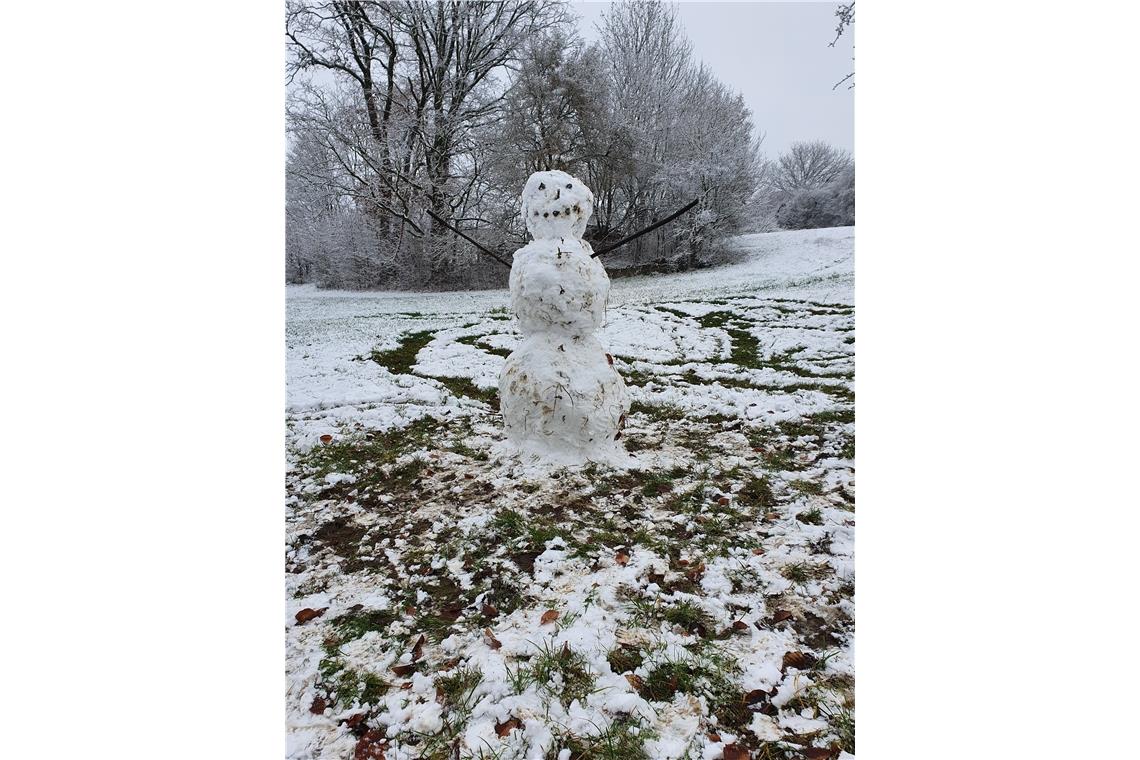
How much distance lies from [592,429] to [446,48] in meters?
9.42

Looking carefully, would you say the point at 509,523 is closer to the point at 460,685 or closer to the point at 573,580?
the point at 573,580

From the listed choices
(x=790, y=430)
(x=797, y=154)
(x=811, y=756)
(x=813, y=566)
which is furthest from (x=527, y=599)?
(x=797, y=154)

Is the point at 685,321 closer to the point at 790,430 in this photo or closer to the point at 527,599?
the point at 790,430

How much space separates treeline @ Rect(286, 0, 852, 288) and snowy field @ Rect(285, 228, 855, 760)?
5469 mm

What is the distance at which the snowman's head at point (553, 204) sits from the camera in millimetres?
2975

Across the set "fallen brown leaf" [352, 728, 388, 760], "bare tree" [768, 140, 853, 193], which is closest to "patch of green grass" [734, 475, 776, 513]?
"fallen brown leaf" [352, 728, 388, 760]

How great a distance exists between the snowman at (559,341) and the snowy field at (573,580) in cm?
23

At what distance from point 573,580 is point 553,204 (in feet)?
6.42

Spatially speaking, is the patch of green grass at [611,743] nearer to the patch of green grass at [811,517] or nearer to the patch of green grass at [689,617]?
the patch of green grass at [689,617]

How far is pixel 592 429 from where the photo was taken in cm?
311

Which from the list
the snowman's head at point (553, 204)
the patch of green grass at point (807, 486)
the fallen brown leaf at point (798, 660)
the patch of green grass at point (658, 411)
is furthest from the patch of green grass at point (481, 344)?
the fallen brown leaf at point (798, 660)

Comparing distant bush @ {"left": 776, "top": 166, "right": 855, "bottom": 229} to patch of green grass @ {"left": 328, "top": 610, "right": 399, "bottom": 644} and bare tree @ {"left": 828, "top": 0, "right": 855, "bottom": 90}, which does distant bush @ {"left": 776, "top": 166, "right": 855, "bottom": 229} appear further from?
patch of green grass @ {"left": 328, "top": 610, "right": 399, "bottom": 644}

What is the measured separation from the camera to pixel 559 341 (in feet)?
10.1

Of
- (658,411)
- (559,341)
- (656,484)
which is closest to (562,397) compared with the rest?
(559,341)
